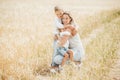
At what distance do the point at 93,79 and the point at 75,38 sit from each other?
658mm

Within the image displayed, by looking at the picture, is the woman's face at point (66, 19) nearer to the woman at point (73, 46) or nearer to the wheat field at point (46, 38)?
the woman at point (73, 46)

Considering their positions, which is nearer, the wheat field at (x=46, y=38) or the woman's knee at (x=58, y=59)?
the wheat field at (x=46, y=38)

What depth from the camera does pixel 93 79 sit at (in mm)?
3373

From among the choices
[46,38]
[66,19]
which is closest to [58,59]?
[66,19]

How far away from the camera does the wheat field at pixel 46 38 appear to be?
11.4 ft

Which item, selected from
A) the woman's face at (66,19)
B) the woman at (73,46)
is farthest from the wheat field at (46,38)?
the woman's face at (66,19)

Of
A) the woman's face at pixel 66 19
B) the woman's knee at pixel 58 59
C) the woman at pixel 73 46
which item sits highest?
the woman's face at pixel 66 19

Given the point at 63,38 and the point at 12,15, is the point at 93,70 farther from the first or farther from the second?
the point at 12,15

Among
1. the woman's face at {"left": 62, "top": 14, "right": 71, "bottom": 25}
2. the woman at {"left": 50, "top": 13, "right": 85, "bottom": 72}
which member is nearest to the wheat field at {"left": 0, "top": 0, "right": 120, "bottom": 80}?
the woman at {"left": 50, "top": 13, "right": 85, "bottom": 72}

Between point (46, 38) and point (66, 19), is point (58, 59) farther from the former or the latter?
point (46, 38)

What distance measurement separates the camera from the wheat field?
11.4 feet

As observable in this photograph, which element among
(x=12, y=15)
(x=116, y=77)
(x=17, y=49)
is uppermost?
(x=12, y=15)

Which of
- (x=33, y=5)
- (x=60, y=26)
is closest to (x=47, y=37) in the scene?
(x=60, y=26)

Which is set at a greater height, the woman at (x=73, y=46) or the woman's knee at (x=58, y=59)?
the woman at (x=73, y=46)
